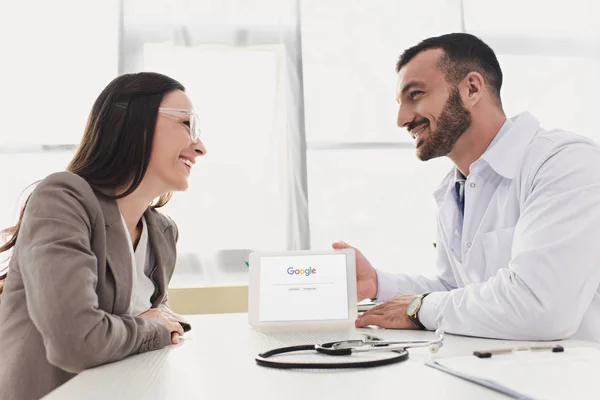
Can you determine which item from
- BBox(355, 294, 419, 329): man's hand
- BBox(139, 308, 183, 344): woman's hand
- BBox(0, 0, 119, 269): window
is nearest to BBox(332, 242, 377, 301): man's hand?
BBox(355, 294, 419, 329): man's hand

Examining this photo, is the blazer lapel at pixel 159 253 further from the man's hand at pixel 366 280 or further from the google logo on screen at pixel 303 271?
the man's hand at pixel 366 280

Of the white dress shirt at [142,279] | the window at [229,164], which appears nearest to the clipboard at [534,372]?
the white dress shirt at [142,279]

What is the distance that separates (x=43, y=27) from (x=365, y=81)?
161cm

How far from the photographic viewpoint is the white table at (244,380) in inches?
25.7

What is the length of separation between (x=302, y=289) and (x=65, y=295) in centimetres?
56

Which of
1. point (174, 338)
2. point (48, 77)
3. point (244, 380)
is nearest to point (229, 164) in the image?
point (48, 77)

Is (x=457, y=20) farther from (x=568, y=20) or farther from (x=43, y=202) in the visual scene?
(x=43, y=202)

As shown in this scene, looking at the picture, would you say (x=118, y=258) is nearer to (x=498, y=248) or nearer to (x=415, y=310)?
(x=415, y=310)

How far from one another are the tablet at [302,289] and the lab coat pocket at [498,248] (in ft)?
1.29

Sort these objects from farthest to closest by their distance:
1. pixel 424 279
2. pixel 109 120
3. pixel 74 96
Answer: pixel 74 96 → pixel 424 279 → pixel 109 120

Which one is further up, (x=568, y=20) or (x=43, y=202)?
(x=568, y=20)

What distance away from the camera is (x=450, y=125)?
1.75 meters

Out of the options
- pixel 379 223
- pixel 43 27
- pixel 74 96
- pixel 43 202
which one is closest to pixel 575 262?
pixel 43 202

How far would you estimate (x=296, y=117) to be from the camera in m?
2.77
